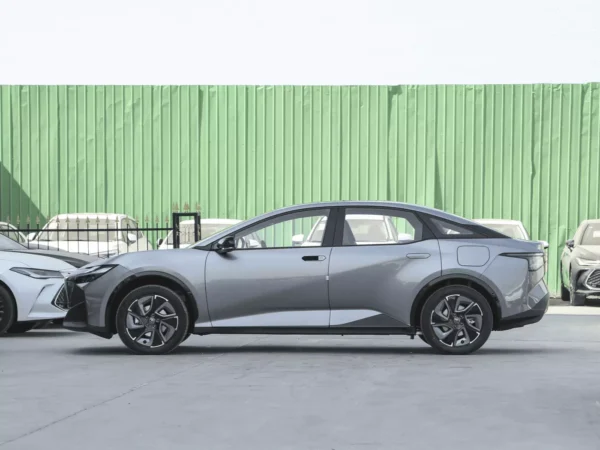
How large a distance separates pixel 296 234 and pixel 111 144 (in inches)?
593

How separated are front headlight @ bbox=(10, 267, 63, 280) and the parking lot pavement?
1272 mm

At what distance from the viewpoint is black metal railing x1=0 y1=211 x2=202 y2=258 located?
19750 millimetres

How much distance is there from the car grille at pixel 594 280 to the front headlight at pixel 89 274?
1129 cm

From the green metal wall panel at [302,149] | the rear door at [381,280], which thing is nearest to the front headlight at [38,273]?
the rear door at [381,280]

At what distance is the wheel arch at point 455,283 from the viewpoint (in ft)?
41.7

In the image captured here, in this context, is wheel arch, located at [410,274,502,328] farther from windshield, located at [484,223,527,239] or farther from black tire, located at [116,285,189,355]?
windshield, located at [484,223,527,239]

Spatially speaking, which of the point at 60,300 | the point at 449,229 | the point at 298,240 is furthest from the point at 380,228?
the point at 60,300

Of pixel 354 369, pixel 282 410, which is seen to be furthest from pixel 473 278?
pixel 282 410

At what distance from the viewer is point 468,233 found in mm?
12891

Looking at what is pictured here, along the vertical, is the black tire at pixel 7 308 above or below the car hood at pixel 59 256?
below

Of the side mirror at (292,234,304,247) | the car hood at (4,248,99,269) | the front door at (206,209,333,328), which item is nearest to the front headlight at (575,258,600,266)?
the car hood at (4,248,99,269)

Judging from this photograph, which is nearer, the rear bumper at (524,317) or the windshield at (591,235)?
the rear bumper at (524,317)

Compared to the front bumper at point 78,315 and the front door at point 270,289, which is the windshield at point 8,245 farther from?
the front door at point 270,289

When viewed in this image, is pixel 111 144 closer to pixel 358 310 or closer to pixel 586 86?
pixel 586 86
